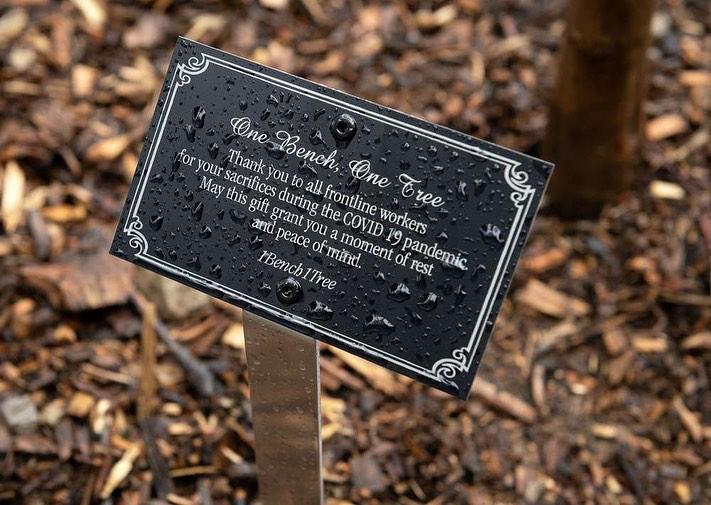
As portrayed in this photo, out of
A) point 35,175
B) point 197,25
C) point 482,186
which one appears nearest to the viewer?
point 482,186

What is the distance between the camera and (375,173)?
170 centimetres

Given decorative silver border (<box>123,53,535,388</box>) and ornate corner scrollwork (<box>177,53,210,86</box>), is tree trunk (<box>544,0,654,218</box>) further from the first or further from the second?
ornate corner scrollwork (<box>177,53,210,86</box>)

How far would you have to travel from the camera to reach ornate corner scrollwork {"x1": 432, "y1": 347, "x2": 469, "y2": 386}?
168 cm

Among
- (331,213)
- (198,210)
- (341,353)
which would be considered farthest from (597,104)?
(198,210)

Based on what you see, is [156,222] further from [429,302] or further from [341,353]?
[341,353]

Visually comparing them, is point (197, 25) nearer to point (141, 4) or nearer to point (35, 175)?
point (141, 4)

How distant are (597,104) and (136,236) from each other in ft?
6.05

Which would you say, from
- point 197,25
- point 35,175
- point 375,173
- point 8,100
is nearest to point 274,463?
point 375,173

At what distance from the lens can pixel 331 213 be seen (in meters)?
1.72

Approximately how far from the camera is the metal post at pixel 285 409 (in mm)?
1860

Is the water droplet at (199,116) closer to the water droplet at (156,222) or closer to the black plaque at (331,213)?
the black plaque at (331,213)

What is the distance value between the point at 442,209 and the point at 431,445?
1.18m

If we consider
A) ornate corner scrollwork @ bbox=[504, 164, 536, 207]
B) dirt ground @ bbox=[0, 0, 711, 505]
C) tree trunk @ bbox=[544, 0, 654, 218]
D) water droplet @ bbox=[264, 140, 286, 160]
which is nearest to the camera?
ornate corner scrollwork @ bbox=[504, 164, 536, 207]

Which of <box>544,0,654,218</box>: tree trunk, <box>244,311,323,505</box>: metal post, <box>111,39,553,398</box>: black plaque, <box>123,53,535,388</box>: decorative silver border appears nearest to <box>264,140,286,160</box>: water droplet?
<box>111,39,553,398</box>: black plaque
